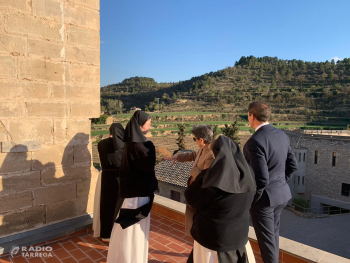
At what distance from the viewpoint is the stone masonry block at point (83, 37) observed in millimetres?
3590

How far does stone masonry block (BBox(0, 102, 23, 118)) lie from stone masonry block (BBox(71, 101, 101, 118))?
0.66 meters

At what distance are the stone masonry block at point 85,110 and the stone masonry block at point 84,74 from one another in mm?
324

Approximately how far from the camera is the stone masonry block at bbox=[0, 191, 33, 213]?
318cm

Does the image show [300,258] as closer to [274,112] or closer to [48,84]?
[48,84]

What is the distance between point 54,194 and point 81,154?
2.09 ft

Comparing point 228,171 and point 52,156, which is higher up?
point 228,171

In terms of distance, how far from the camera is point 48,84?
3422 mm

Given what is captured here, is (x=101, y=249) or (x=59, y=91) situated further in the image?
(x=59, y=91)

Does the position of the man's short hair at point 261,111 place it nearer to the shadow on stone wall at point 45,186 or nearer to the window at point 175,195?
the shadow on stone wall at point 45,186

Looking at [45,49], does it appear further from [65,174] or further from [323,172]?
[323,172]

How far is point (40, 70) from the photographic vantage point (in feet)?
11.0

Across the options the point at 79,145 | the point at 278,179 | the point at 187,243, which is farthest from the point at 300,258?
the point at 79,145

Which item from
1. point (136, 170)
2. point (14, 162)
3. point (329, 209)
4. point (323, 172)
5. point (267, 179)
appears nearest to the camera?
point (267, 179)

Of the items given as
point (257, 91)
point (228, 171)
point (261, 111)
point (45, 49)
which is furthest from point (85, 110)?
point (257, 91)
